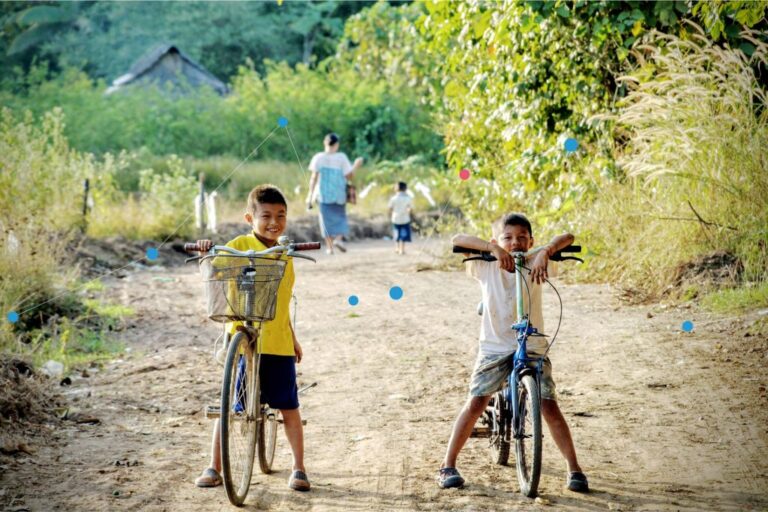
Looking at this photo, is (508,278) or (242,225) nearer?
(508,278)

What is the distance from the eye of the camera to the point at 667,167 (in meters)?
10.8

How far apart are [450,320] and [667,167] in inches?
117

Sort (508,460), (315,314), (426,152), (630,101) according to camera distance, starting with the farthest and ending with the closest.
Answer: (426,152) → (630,101) → (315,314) → (508,460)

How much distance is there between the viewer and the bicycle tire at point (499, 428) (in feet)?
17.3

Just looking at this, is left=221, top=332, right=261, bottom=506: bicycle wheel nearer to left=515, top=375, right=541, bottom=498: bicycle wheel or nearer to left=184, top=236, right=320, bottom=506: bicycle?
left=184, top=236, right=320, bottom=506: bicycle

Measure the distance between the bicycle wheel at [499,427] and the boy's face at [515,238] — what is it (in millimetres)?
785

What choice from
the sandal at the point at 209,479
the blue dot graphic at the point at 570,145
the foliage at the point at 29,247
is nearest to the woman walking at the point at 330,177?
the blue dot graphic at the point at 570,145

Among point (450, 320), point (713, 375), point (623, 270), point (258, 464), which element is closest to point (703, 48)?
point (623, 270)

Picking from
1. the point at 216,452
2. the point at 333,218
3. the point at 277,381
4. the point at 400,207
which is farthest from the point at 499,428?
the point at 400,207

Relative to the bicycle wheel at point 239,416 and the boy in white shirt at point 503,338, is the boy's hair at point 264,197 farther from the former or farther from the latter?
the boy in white shirt at point 503,338

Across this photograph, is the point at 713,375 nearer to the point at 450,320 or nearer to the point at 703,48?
the point at 450,320

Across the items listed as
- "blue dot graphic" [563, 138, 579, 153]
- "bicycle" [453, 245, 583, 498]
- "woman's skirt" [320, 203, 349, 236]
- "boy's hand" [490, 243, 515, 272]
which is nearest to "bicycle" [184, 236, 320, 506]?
"boy's hand" [490, 243, 515, 272]

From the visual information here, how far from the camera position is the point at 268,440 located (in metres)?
5.61

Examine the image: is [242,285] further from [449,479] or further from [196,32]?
Result: [196,32]
